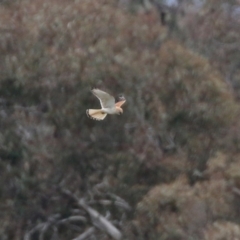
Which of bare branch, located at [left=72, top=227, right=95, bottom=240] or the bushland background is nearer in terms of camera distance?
the bushland background

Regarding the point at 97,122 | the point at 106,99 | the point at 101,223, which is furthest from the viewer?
the point at 101,223

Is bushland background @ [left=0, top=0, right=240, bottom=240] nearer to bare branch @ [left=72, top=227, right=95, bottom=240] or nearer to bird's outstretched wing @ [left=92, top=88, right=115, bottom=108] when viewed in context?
bare branch @ [left=72, top=227, right=95, bottom=240]

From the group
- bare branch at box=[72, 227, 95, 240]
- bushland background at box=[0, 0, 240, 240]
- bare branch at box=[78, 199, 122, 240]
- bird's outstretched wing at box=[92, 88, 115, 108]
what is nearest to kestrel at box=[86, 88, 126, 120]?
bird's outstretched wing at box=[92, 88, 115, 108]

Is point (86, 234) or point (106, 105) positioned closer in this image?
point (106, 105)

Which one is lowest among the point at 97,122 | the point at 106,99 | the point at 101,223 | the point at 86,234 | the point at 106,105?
the point at 86,234

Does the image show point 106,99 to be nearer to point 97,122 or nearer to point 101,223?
point 97,122

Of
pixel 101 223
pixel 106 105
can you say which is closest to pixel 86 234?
pixel 101 223

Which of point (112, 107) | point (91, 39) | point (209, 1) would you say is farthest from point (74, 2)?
point (209, 1)

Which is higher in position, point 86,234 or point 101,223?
point 101,223

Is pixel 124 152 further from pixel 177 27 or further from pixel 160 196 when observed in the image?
pixel 177 27
